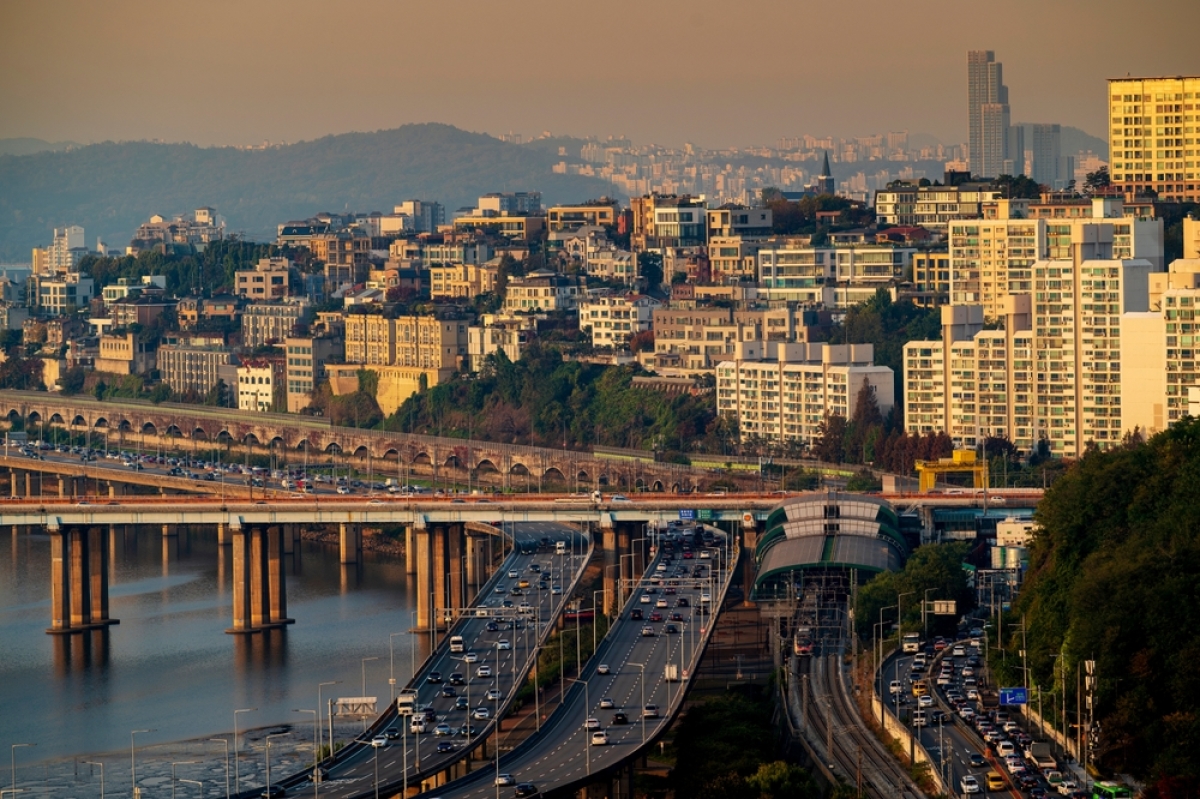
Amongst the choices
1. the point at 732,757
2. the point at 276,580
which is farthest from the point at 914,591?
the point at 276,580

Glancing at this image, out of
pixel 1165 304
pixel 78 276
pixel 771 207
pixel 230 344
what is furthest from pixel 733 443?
pixel 78 276

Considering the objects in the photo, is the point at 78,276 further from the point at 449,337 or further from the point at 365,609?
the point at 365,609

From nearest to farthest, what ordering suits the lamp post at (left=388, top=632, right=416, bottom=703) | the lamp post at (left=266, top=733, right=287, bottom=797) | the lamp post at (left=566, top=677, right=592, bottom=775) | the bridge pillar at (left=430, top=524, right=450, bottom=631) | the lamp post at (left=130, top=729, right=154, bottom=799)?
the lamp post at (left=266, top=733, right=287, bottom=797) < the lamp post at (left=566, top=677, right=592, bottom=775) < the lamp post at (left=130, top=729, right=154, bottom=799) < the lamp post at (left=388, top=632, right=416, bottom=703) < the bridge pillar at (left=430, top=524, right=450, bottom=631)

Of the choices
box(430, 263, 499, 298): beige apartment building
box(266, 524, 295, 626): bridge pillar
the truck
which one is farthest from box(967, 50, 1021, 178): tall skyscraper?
the truck

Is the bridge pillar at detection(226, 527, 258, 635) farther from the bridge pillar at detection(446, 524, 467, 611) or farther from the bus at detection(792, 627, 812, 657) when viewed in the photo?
the bus at detection(792, 627, 812, 657)

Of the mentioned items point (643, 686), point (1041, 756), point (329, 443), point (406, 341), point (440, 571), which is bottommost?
point (1041, 756)

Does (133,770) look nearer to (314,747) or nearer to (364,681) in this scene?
(314,747)
